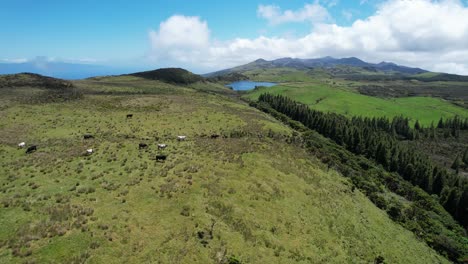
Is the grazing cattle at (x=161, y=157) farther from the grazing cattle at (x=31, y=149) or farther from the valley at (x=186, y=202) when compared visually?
the grazing cattle at (x=31, y=149)

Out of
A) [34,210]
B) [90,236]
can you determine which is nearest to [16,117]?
[34,210]

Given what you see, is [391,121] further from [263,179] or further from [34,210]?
[34,210]

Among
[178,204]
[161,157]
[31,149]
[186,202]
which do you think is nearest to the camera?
[178,204]

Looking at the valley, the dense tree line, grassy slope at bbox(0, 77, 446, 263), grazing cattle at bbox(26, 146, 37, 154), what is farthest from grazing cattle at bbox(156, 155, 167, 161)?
the dense tree line

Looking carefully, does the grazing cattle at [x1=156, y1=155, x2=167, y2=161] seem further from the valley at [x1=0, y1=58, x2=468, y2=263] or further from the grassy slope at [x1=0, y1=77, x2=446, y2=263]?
the grassy slope at [x1=0, y1=77, x2=446, y2=263]

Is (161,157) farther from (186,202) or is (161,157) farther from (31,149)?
(31,149)

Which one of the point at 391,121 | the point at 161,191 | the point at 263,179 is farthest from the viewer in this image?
the point at 391,121

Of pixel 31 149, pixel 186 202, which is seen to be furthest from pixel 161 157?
pixel 31 149

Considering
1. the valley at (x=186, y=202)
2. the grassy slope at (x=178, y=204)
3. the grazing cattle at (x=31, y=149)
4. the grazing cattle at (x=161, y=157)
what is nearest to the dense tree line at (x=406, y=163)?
the valley at (x=186, y=202)

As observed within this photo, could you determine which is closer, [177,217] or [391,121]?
[177,217]
